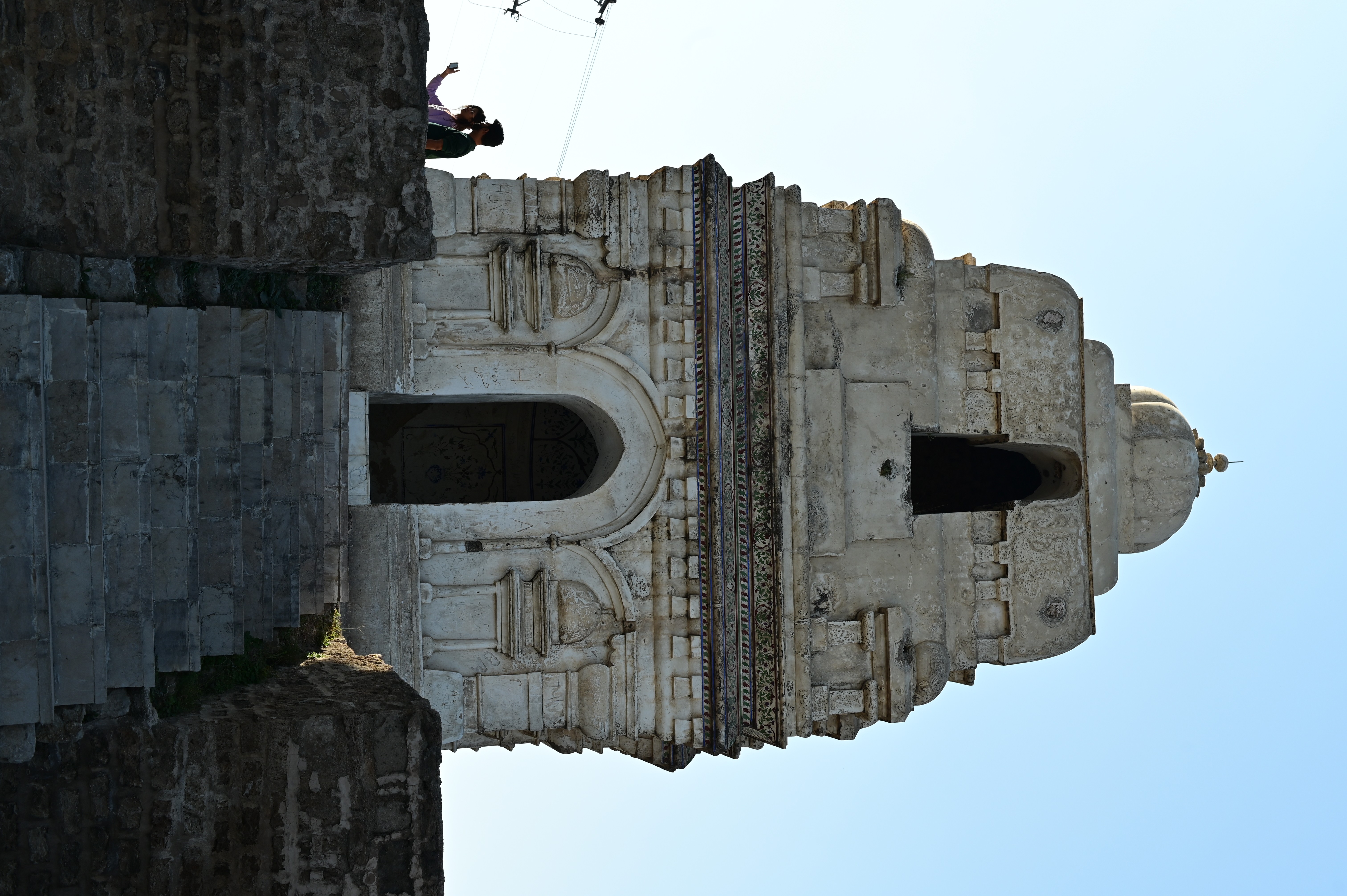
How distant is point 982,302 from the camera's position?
9.11 metres

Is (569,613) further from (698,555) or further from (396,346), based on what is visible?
(396,346)

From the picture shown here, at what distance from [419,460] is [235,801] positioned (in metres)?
4.14

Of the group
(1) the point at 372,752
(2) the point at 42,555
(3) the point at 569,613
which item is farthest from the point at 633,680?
(2) the point at 42,555

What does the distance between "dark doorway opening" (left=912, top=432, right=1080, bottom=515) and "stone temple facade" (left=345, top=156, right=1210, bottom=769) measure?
215 millimetres

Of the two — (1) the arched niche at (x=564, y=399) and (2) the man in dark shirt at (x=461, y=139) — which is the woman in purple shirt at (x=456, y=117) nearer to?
(2) the man in dark shirt at (x=461, y=139)

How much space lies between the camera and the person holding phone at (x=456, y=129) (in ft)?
29.2

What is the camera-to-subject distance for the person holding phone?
8914 mm

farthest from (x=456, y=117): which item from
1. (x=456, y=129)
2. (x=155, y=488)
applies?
(x=155, y=488)

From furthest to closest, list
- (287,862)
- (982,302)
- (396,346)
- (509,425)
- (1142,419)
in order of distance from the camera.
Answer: (509,425) < (1142,419) < (982,302) < (396,346) < (287,862)

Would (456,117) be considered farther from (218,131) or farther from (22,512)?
(22,512)

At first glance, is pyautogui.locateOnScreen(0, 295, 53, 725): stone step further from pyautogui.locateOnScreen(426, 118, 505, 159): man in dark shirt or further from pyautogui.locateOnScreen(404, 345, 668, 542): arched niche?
pyautogui.locateOnScreen(426, 118, 505, 159): man in dark shirt

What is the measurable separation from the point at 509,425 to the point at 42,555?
4.61m

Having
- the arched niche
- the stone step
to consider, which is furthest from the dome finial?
the stone step

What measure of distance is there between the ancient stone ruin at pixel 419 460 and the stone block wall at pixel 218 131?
17mm
